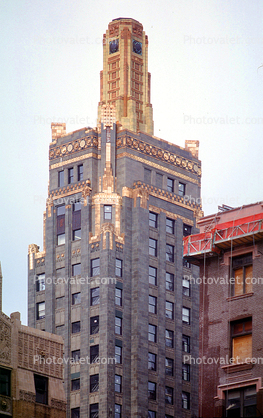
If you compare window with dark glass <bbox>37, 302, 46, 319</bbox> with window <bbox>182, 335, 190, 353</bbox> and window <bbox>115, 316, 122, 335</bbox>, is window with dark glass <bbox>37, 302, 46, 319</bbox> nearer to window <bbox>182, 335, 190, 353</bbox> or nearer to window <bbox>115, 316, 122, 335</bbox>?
window <bbox>115, 316, 122, 335</bbox>

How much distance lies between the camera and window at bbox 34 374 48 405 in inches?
3841

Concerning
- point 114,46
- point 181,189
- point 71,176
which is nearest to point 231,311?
point 71,176

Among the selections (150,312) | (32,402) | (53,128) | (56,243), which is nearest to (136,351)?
(150,312)

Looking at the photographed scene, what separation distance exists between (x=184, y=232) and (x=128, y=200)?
27.3 ft

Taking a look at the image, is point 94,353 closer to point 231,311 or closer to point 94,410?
point 94,410

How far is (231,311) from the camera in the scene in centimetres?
9431

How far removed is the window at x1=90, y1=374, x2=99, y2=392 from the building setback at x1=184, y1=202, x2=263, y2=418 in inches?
1496

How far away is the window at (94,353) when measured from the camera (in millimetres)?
134375

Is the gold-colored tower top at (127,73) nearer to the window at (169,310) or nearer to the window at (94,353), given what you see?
the window at (169,310)

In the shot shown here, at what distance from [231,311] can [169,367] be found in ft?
150

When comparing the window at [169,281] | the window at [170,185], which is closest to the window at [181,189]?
the window at [170,185]

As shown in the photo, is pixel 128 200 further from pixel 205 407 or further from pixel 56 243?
pixel 205 407

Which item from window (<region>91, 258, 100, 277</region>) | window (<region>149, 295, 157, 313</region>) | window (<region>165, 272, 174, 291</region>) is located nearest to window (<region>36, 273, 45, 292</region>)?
window (<region>91, 258, 100, 277</region>)

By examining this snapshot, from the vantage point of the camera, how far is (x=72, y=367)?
135875 mm
